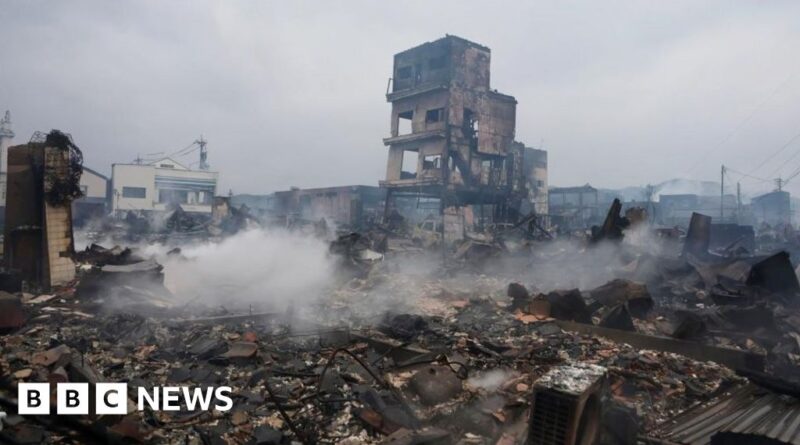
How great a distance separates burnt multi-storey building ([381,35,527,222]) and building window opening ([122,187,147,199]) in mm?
33696

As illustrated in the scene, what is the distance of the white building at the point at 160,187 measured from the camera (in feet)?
151

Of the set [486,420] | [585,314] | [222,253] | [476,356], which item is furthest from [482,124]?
[486,420]

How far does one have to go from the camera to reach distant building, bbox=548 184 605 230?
3953cm

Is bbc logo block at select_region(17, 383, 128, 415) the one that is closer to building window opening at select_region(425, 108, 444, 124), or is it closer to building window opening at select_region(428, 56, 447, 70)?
building window opening at select_region(425, 108, 444, 124)

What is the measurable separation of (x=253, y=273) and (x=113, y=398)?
783 centimetres

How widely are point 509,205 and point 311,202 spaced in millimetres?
19409

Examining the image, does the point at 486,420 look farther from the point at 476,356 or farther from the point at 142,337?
the point at 142,337

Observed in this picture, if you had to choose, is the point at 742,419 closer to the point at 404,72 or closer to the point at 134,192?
the point at 404,72

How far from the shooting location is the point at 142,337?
6488mm

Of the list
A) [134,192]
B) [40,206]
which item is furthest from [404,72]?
[134,192]

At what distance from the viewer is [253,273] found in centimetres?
1195

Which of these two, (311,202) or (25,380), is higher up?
(311,202)

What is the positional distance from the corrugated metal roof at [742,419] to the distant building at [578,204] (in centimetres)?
3554

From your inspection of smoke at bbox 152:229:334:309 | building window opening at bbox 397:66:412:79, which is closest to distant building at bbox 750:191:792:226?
building window opening at bbox 397:66:412:79
